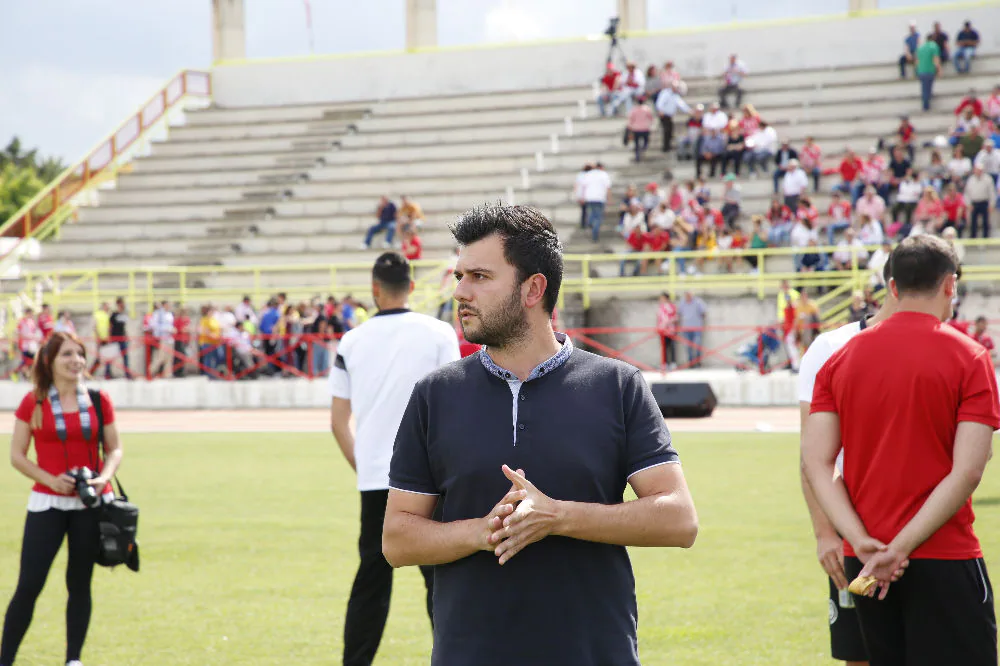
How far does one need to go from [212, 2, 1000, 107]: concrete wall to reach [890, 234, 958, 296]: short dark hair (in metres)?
33.8

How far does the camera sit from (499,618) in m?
3.09

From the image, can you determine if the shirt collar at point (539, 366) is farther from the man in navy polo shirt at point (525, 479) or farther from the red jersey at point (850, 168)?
the red jersey at point (850, 168)

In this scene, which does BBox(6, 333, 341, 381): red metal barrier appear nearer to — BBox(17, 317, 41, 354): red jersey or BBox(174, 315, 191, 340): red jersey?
BBox(174, 315, 191, 340): red jersey

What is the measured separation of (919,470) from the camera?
3.92 meters

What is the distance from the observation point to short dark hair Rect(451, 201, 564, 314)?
3.21m

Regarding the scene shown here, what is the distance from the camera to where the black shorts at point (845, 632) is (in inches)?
174

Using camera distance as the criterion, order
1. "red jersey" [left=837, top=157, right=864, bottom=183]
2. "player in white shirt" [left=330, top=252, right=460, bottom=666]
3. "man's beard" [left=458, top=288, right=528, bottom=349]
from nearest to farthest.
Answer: "man's beard" [left=458, top=288, right=528, bottom=349]
"player in white shirt" [left=330, top=252, right=460, bottom=666]
"red jersey" [left=837, top=157, right=864, bottom=183]

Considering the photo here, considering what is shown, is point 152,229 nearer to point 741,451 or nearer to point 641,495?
point 741,451

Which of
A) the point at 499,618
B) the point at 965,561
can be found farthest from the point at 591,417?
the point at 965,561

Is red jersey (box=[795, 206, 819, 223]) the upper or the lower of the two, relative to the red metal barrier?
upper

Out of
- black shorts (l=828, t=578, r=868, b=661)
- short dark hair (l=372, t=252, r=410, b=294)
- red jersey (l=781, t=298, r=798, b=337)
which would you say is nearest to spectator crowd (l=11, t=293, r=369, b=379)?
red jersey (l=781, t=298, r=798, b=337)

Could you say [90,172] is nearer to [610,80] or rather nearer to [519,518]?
[610,80]

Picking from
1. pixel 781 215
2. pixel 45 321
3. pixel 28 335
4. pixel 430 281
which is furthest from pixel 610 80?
pixel 28 335

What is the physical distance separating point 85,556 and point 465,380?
3.78 metres
